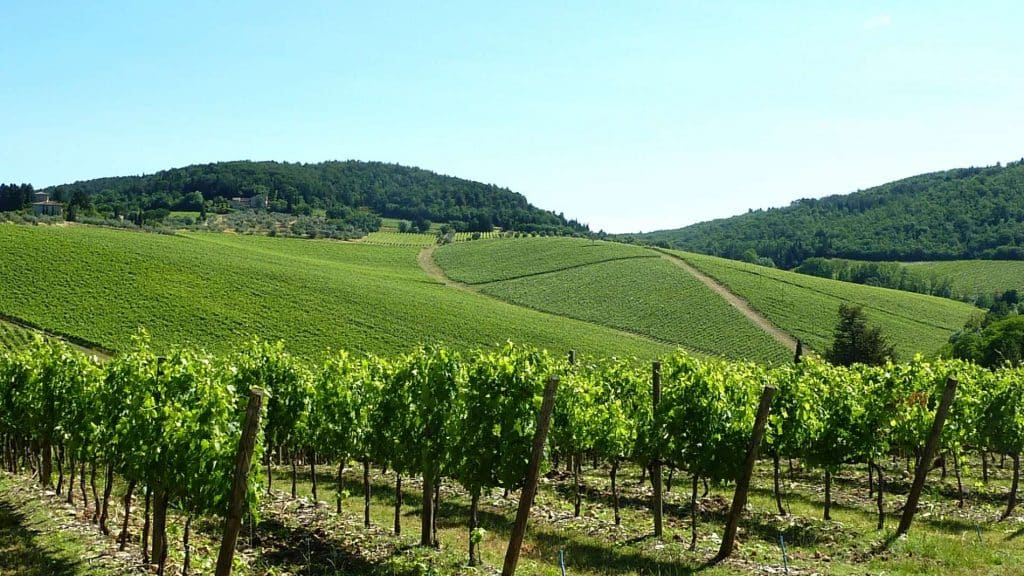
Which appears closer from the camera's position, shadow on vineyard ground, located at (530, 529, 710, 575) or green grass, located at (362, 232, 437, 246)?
shadow on vineyard ground, located at (530, 529, 710, 575)

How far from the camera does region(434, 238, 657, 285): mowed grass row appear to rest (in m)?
102

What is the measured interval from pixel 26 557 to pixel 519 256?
338 ft

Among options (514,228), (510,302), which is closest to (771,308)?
(510,302)

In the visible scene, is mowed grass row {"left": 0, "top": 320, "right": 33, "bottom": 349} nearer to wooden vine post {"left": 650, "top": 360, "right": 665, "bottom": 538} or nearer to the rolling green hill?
wooden vine post {"left": 650, "top": 360, "right": 665, "bottom": 538}

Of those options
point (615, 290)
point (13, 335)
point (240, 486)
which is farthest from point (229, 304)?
point (240, 486)

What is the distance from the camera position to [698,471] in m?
14.0

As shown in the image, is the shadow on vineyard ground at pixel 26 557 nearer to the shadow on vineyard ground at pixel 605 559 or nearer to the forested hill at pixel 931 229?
the shadow on vineyard ground at pixel 605 559

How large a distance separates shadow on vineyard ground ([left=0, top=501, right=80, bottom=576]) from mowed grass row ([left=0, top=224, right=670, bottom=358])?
1572 inches

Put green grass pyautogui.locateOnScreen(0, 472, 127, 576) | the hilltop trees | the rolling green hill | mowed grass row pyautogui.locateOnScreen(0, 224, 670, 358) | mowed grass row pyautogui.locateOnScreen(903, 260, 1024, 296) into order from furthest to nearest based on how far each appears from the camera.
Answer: mowed grass row pyautogui.locateOnScreen(903, 260, 1024, 296) → the rolling green hill → the hilltop trees → mowed grass row pyautogui.locateOnScreen(0, 224, 670, 358) → green grass pyautogui.locateOnScreen(0, 472, 127, 576)

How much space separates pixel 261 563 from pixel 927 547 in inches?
496

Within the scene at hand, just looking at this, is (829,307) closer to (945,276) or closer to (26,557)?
(945,276)

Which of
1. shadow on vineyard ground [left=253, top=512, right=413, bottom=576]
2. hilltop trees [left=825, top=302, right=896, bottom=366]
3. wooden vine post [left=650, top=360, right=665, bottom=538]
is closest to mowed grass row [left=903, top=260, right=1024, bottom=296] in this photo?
hilltop trees [left=825, top=302, right=896, bottom=366]

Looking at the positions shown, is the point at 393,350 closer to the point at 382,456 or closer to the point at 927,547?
the point at 382,456

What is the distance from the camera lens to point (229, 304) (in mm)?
61750
